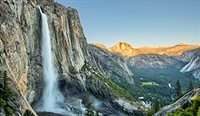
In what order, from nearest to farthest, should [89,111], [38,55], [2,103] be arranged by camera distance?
[2,103] → [89,111] → [38,55]

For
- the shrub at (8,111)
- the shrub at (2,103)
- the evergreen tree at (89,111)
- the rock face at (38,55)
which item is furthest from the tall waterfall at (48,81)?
the shrub at (2,103)

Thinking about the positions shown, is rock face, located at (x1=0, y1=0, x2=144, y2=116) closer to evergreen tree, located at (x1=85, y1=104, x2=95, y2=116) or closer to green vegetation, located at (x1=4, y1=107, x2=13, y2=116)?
green vegetation, located at (x1=4, y1=107, x2=13, y2=116)

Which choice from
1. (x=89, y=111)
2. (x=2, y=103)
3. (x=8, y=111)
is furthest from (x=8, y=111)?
(x=89, y=111)

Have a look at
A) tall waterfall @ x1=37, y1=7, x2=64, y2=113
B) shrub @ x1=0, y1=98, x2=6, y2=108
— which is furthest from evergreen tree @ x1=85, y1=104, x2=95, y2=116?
shrub @ x1=0, y1=98, x2=6, y2=108

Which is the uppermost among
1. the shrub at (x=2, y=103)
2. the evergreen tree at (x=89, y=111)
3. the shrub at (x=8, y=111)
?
the shrub at (x=2, y=103)

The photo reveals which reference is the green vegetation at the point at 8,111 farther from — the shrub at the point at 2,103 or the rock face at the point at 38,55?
the rock face at the point at 38,55

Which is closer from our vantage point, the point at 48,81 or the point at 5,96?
the point at 5,96

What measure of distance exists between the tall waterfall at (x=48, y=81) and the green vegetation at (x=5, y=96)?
48.3 meters

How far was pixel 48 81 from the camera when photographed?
491 ft

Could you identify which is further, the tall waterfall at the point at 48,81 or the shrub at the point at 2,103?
the tall waterfall at the point at 48,81

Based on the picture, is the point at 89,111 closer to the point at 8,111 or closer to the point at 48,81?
the point at 48,81

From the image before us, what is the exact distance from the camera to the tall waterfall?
142587 mm

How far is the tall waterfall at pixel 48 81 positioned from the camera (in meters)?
143

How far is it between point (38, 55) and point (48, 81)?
10920 millimetres
